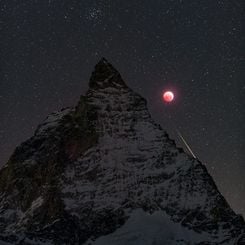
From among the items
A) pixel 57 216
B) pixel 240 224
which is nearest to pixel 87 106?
pixel 57 216

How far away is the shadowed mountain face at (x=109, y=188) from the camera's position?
147m

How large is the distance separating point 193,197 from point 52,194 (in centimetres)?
3416

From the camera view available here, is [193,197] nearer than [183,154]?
Yes

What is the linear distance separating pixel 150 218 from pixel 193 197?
14.4m

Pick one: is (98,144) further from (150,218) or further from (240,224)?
(240,224)

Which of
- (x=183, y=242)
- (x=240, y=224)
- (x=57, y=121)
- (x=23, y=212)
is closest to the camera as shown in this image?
(x=183, y=242)

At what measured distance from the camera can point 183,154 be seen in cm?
17062

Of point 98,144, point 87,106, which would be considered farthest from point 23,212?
point 87,106

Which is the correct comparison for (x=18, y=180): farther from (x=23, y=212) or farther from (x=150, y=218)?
(x=150, y=218)

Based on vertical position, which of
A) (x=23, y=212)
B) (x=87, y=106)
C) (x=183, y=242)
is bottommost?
(x=183, y=242)

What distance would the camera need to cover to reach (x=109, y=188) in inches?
6265

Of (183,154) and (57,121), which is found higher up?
(57,121)

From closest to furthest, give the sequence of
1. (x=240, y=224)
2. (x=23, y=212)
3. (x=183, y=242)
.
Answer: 1. (x=183, y=242)
2. (x=240, y=224)
3. (x=23, y=212)

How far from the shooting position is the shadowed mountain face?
147250mm
